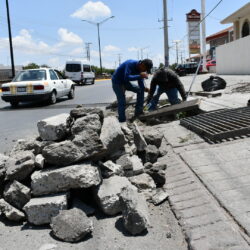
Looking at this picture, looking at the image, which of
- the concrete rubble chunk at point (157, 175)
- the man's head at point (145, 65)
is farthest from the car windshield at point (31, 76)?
the concrete rubble chunk at point (157, 175)

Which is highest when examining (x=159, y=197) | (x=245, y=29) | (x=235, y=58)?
(x=245, y=29)

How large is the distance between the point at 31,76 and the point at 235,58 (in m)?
17.2

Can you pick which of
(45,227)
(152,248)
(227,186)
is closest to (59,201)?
(45,227)

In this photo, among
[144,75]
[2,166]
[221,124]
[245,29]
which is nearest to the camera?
[2,166]

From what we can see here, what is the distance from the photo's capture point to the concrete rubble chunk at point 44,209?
3.26m

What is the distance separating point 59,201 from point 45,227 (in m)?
0.28

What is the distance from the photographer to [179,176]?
166 inches

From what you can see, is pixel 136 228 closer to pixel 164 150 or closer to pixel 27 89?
pixel 164 150

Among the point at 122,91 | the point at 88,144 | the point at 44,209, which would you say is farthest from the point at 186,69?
the point at 44,209

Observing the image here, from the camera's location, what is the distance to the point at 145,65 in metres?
6.88

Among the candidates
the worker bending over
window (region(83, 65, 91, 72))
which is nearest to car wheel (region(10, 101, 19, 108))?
the worker bending over

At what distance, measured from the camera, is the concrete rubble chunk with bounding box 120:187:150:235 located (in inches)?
117

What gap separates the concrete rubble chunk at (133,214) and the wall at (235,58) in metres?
21.9

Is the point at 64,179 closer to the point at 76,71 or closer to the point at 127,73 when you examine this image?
the point at 127,73
